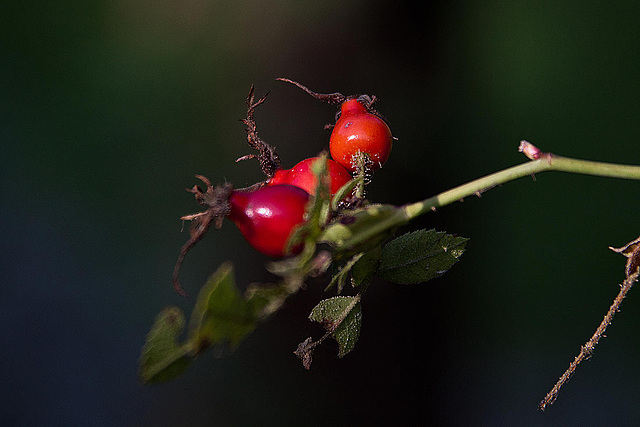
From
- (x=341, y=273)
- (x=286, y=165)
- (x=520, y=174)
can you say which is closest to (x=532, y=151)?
(x=520, y=174)

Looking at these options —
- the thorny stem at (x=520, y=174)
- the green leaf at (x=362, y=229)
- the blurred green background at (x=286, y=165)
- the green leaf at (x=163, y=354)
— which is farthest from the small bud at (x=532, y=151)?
the blurred green background at (x=286, y=165)

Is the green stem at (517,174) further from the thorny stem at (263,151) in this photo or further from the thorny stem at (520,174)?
the thorny stem at (263,151)

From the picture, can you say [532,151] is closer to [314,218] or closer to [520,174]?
[520,174]

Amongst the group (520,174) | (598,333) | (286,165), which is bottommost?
(286,165)

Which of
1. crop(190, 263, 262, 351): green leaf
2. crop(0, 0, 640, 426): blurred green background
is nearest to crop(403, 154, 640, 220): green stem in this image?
crop(190, 263, 262, 351): green leaf

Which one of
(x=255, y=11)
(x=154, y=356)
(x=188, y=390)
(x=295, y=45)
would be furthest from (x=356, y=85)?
(x=154, y=356)

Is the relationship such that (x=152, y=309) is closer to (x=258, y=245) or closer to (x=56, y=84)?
Result: (x=56, y=84)
